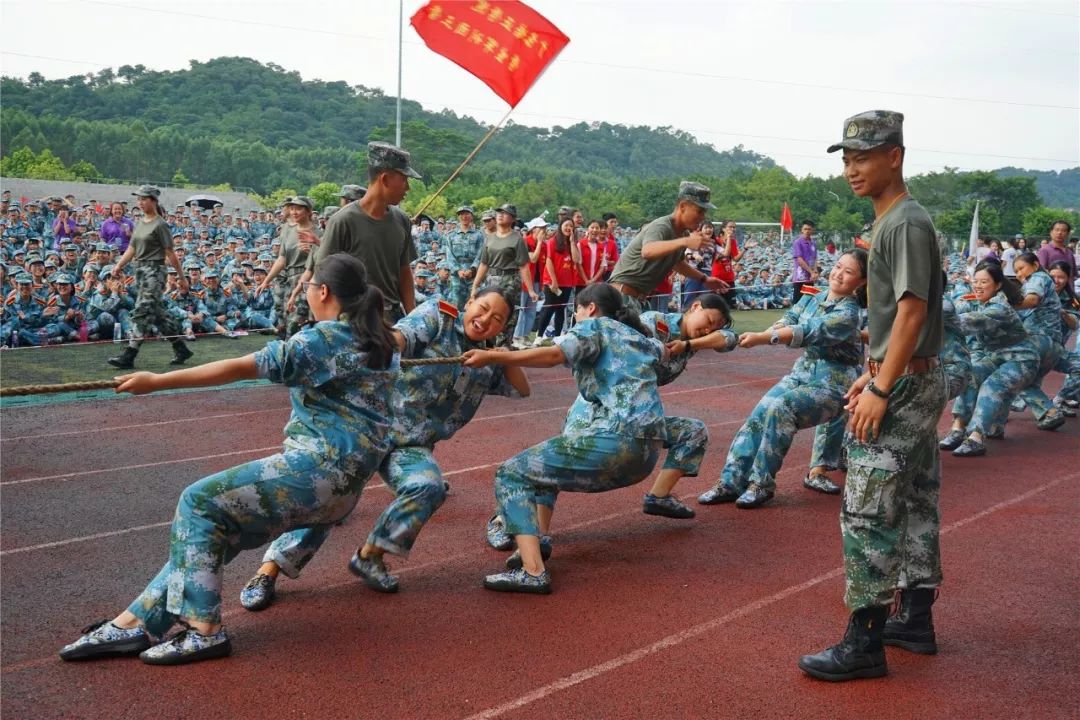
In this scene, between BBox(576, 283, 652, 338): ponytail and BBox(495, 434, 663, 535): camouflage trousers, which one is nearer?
BBox(495, 434, 663, 535): camouflage trousers

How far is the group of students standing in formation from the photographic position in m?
3.64

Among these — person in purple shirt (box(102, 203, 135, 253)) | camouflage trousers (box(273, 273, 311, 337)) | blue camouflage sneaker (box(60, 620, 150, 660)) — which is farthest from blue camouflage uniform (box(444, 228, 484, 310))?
blue camouflage sneaker (box(60, 620, 150, 660))

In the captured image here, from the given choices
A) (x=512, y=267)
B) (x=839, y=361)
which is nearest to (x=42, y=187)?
(x=512, y=267)

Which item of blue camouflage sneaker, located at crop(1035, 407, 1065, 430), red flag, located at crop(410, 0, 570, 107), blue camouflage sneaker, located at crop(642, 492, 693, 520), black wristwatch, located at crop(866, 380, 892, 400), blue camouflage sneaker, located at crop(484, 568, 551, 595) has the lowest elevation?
blue camouflage sneaker, located at crop(484, 568, 551, 595)

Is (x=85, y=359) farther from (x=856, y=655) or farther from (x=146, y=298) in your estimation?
(x=856, y=655)

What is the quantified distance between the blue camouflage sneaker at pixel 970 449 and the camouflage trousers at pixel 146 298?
801cm

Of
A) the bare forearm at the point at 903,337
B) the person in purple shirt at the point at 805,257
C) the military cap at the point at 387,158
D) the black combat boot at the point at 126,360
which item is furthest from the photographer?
the person in purple shirt at the point at 805,257

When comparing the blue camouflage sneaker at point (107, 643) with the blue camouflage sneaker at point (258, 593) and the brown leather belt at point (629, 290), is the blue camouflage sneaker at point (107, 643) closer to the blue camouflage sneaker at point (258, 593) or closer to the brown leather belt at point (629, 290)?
the blue camouflage sneaker at point (258, 593)

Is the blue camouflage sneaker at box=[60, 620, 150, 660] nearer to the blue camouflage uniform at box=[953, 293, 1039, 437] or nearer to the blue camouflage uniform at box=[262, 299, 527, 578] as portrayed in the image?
the blue camouflage uniform at box=[262, 299, 527, 578]

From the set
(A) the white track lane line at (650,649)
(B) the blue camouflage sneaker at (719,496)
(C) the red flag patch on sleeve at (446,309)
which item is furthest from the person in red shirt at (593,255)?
(A) the white track lane line at (650,649)

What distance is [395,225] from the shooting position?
19.7 feet

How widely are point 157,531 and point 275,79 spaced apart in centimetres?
9264

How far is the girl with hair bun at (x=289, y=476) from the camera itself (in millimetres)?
3645

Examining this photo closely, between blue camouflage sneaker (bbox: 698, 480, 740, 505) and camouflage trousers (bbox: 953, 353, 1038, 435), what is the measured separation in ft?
9.40
